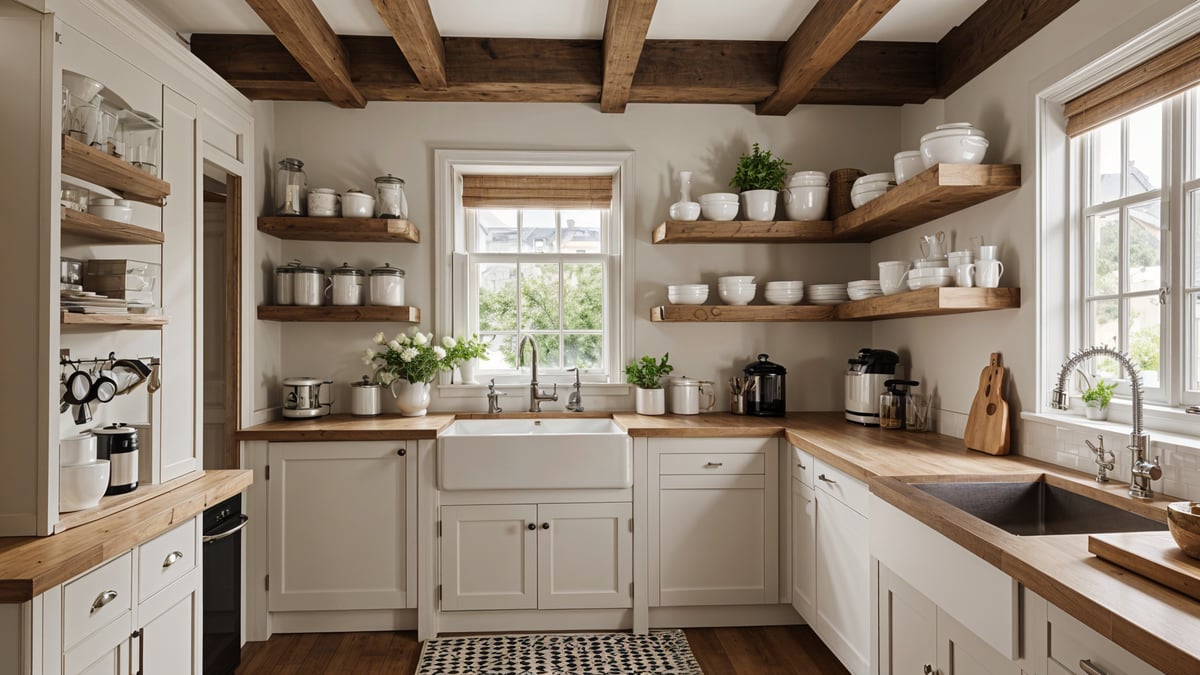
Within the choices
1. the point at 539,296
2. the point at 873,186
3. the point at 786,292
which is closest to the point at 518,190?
the point at 539,296

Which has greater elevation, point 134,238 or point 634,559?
point 134,238

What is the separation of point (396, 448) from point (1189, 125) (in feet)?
9.78

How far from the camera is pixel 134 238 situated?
1951 millimetres

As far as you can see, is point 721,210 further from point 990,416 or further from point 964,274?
point 990,416

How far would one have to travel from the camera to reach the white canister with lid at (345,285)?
328 centimetres

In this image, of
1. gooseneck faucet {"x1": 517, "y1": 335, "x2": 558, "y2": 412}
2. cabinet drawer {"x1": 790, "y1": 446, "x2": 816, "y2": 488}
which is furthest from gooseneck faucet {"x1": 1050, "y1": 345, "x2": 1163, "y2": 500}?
gooseneck faucet {"x1": 517, "y1": 335, "x2": 558, "y2": 412}

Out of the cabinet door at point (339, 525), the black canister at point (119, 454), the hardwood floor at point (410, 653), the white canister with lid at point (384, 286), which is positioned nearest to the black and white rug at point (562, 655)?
→ the hardwood floor at point (410, 653)

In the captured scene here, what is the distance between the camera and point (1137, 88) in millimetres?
2029

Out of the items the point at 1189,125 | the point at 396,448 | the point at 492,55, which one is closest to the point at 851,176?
the point at 1189,125

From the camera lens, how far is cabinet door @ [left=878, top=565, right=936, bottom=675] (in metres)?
1.77

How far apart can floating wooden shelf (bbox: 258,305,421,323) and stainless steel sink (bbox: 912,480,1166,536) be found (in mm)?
2377

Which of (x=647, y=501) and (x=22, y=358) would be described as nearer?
(x=22, y=358)

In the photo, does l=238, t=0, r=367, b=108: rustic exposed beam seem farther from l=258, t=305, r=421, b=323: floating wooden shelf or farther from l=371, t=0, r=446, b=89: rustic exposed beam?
l=258, t=305, r=421, b=323: floating wooden shelf

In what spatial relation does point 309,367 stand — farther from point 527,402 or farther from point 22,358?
point 22,358
